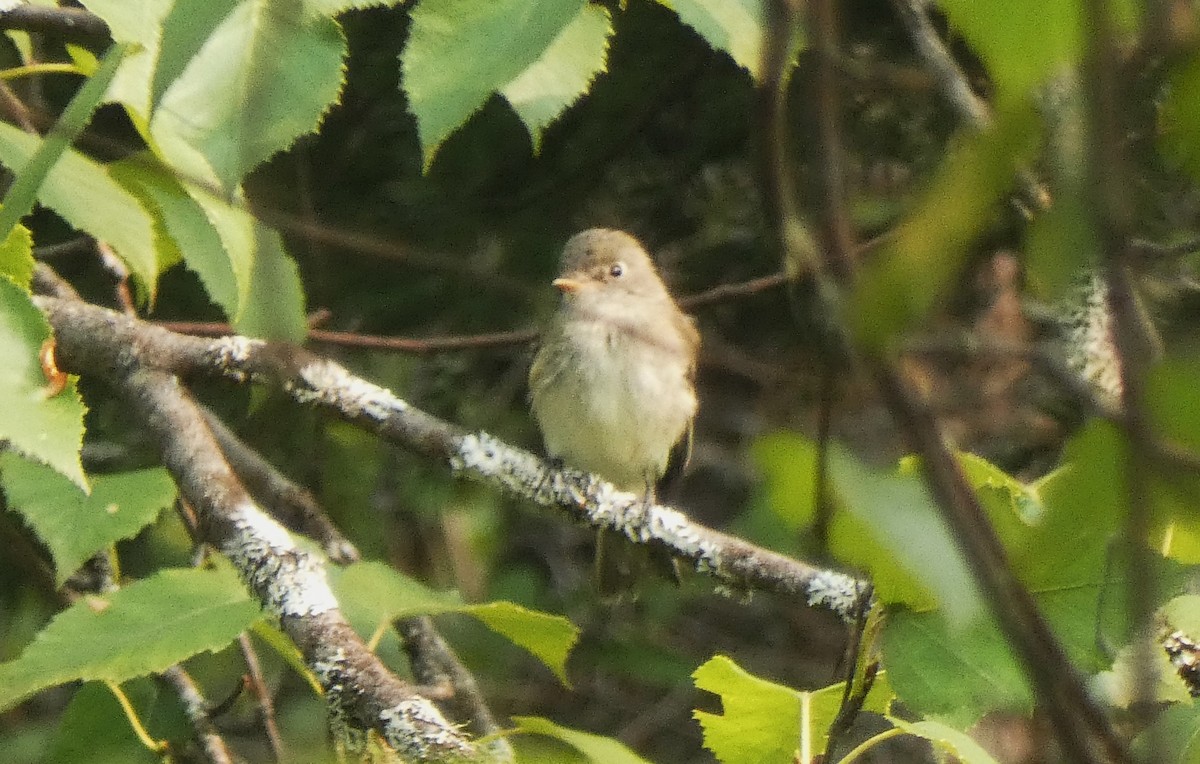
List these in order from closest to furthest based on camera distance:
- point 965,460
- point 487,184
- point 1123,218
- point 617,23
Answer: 1. point 1123,218
2. point 965,460
3. point 617,23
4. point 487,184

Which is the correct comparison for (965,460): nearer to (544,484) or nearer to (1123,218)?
(544,484)

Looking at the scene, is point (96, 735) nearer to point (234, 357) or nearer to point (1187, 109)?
point (234, 357)

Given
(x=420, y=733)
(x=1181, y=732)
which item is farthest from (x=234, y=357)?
(x=1181, y=732)

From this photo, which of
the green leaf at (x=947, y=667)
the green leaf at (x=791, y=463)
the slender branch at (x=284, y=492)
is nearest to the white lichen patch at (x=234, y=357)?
the slender branch at (x=284, y=492)

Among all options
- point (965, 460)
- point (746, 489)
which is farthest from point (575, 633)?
point (746, 489)

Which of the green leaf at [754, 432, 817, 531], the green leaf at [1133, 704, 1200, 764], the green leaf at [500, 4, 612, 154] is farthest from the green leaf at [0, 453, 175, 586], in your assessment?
the green leaf at [754, 432, 817, 531]

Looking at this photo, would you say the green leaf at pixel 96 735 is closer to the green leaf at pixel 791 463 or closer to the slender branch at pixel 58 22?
the slender branch at pixel 58 22
